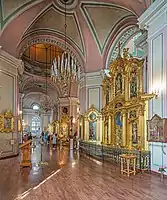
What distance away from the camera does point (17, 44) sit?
1325cm

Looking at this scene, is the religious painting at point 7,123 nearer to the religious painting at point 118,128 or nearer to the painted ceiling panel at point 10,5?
the painted ceiling panel at point 10,5

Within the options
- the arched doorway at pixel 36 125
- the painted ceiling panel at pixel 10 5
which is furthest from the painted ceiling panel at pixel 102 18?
the arched doorway at pixel 36 125

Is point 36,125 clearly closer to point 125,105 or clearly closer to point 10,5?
point 10,5

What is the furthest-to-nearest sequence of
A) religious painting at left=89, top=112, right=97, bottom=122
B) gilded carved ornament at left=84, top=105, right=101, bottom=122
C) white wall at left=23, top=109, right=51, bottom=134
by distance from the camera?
white wall at left=23, top=109, right=51, bottom=134, religious painting at left=89, top=112, right=97, bottom=122, gilded carved ornament at left=84, top=105, right=101, bottom=122

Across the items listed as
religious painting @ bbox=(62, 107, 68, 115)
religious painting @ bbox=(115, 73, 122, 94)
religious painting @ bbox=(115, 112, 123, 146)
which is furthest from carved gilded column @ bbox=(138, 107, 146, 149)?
religious painting @ bbox=(62, 107, 68, 115)

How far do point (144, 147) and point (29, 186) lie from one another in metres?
4.79

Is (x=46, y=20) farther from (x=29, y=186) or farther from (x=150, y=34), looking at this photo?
(x=29, y=186)

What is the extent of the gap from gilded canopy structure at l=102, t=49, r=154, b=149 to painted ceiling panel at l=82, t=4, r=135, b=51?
217 cm

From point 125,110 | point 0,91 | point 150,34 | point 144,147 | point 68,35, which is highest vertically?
point 68,35

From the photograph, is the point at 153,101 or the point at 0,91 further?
the point at 0,91

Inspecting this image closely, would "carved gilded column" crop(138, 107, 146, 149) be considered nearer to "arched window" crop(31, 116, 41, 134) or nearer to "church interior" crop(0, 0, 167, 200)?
"church interior" crop(0, 0, 167, 200)

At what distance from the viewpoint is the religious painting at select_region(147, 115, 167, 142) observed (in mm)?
7633

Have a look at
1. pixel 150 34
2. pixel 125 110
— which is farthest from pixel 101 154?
pixel 150 34

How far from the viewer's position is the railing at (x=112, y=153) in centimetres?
854
